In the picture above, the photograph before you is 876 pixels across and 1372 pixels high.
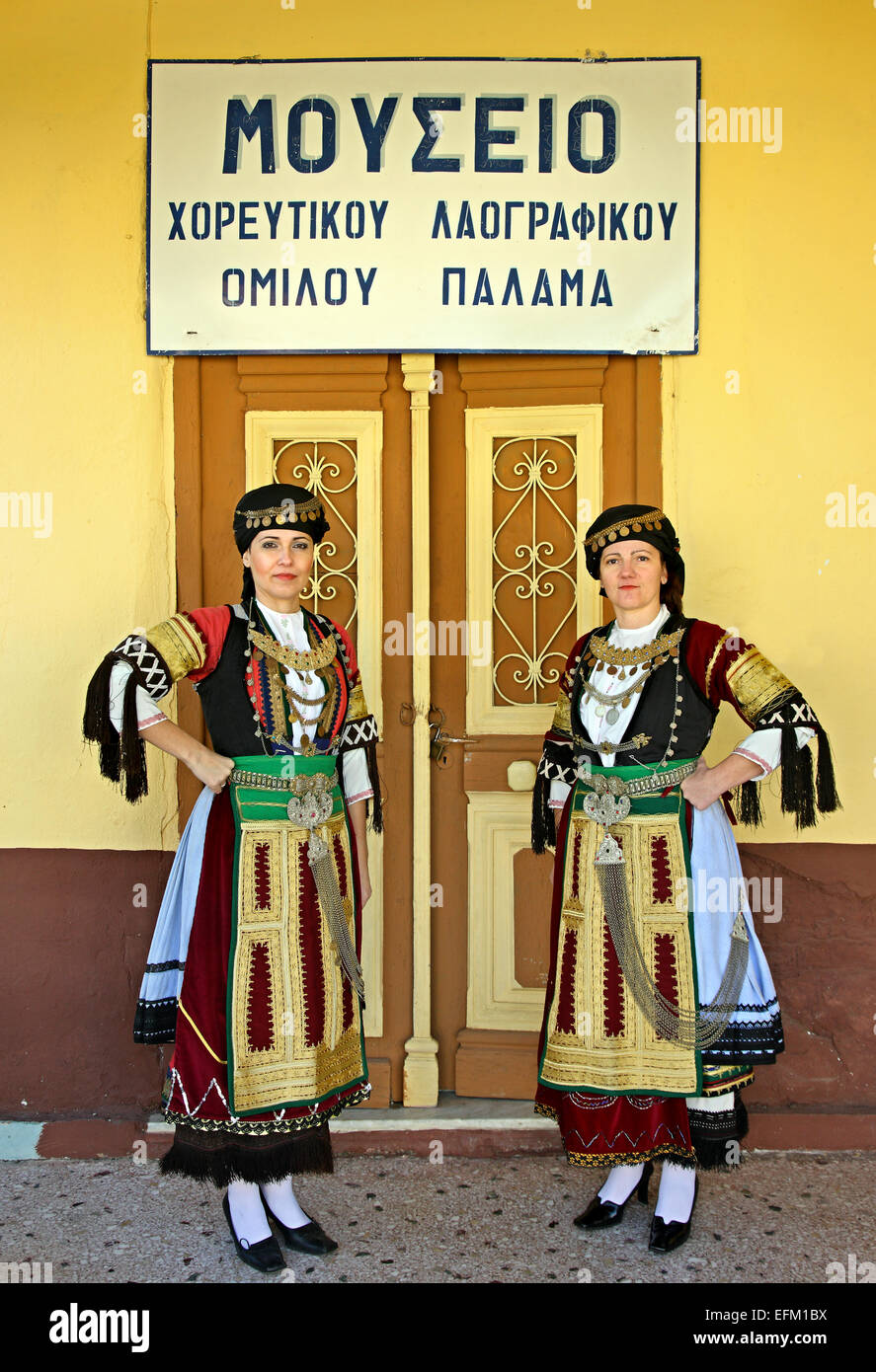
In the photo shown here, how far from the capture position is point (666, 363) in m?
3.39

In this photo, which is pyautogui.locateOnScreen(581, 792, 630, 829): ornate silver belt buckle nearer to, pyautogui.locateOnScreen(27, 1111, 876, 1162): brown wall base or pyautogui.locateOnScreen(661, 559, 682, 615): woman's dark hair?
pyautogui.locateOnScreen(661, 559, 682, 615): woman's dark hair

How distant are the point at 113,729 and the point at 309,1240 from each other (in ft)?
4.60

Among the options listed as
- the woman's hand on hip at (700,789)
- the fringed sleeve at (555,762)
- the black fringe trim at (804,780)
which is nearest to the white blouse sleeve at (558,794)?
the fringed sleeve at (555,762)

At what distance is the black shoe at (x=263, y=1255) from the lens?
2.61m

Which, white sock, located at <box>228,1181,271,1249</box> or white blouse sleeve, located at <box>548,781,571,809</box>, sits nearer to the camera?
white sock, located at <box>228,1181,271,1249</box>

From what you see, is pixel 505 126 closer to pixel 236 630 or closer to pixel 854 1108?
pixel 236 630

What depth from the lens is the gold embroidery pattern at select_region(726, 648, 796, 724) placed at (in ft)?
8.36

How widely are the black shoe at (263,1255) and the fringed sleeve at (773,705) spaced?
1.67m

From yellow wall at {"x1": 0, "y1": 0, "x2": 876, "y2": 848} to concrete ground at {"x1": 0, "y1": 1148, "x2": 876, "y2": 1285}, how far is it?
3.36ft

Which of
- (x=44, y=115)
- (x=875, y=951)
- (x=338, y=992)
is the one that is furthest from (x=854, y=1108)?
(x=44, y=115)

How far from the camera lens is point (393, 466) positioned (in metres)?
3.51

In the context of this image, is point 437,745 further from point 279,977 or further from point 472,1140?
point 472,1140

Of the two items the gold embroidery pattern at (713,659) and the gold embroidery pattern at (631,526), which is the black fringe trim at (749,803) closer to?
the gold embroidery pattern at (713,659)
